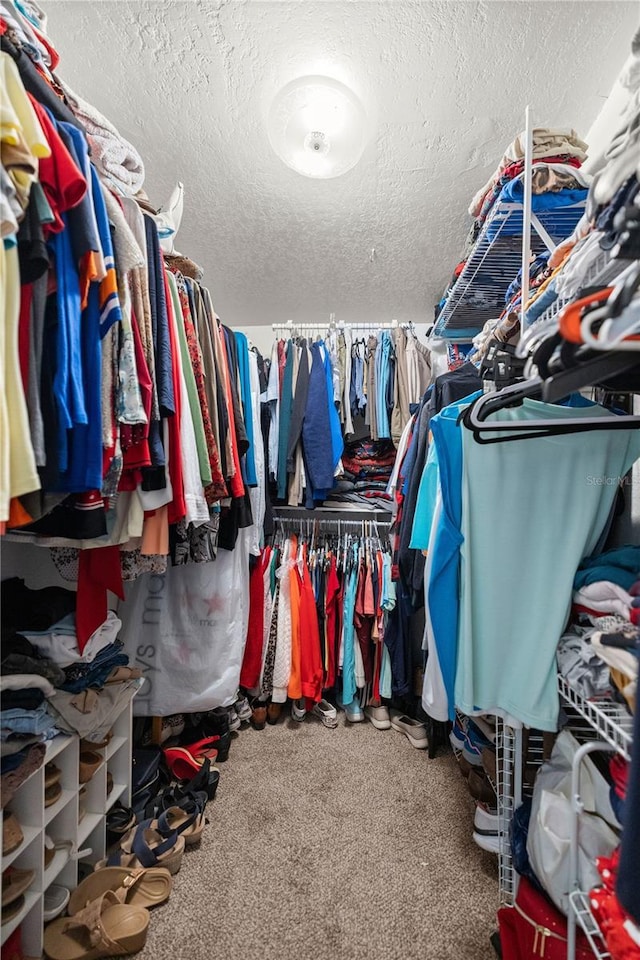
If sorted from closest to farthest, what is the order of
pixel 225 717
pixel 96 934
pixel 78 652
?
pixel 96 934, pixel 78 652, pixel 225 717

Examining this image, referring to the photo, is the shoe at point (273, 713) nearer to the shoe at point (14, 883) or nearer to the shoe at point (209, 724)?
the shoe at point (209, 724)

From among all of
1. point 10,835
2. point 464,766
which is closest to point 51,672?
point 10,835

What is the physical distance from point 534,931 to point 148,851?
1.07 metres

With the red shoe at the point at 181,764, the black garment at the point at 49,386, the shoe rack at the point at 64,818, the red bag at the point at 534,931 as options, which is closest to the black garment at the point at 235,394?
the black garment at the point at 49,386

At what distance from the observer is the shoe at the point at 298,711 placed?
86.1 inches

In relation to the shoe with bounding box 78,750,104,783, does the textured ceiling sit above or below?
above

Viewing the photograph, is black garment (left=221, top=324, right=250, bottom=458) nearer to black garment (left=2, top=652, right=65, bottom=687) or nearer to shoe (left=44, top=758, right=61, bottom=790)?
black garment (left=2, top=652, right=65, bottom=687)

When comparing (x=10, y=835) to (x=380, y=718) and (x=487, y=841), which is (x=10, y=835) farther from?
(x=380, y=718)

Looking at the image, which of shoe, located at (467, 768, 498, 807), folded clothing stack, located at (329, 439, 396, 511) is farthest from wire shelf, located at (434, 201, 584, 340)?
shoe, located at (467, 768, 498, 807)

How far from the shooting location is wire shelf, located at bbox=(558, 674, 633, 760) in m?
0.71

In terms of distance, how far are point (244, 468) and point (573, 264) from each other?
1.26 m

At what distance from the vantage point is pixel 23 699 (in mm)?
1006

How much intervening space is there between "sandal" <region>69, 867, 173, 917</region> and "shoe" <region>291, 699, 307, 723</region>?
988 millimetres

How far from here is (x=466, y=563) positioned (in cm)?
115
